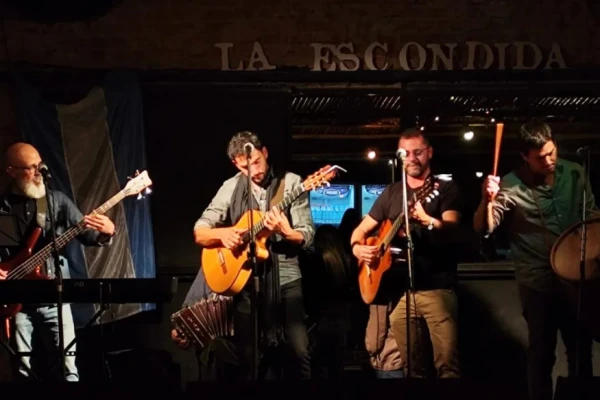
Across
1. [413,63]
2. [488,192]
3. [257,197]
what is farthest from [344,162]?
[488,192]

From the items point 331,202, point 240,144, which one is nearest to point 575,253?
point 240,144

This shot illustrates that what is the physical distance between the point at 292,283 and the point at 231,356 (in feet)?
2.41

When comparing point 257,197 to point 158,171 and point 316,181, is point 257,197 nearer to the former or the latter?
point 316,181

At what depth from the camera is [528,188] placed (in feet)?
20.1

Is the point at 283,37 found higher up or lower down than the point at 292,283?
higher up

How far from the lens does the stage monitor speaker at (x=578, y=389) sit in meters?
4.33

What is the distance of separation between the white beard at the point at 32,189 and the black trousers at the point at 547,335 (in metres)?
3.70

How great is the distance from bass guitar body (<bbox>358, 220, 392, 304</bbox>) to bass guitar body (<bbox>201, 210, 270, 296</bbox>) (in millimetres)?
776

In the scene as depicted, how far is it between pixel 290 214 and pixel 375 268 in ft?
2.44

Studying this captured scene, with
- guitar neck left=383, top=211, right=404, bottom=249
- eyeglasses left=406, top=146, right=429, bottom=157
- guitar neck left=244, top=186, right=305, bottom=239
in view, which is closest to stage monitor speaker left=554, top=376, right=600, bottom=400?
guitar neck left=383, top=211, right=404, bottom=249

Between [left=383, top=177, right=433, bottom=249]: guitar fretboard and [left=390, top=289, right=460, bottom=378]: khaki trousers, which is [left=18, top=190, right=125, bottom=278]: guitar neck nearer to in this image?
[left=383, top=177, right=433, bottom=249]: guitar fretboard

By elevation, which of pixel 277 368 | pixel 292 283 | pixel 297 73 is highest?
pixel 297 73

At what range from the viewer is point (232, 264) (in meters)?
6.55

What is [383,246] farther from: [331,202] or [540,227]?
[331,202]
